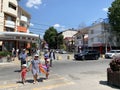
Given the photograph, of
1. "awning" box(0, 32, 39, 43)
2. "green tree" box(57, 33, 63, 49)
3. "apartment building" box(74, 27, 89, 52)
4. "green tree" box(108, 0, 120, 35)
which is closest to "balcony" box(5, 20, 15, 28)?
"awning" box(0, 32, 39, 43)

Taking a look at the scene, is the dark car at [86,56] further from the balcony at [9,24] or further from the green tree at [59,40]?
the green tree at [59,40]

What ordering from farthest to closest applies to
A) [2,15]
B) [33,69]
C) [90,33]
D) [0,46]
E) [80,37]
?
[80,37] → [90,33] → [2,15] → [0,46] → [33,69]

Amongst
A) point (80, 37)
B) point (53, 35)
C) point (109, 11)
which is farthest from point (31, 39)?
point (53, 35)

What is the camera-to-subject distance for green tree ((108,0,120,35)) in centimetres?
6219

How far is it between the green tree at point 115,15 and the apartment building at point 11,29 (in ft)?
68.4

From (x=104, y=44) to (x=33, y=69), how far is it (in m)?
56.8

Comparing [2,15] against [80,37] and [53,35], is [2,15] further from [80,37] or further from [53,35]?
[53,35]

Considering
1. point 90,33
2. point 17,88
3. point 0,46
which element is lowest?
point 17,88

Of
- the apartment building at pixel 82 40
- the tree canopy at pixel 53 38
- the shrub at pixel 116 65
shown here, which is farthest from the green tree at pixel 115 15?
the shrub at pixel 116 65

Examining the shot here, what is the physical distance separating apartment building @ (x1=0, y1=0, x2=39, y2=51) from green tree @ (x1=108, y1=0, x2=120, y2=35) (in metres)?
20.8

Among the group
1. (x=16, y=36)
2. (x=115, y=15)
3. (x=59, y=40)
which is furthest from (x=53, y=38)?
(x=16, y=36)

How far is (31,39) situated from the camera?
50.3 metres

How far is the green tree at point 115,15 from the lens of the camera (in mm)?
62188

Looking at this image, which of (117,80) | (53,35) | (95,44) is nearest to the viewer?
(117,80)
